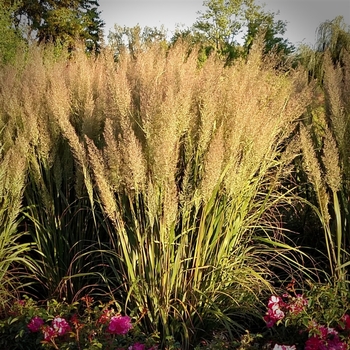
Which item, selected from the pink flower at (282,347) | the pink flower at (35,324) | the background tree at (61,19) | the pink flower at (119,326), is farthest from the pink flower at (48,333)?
the background tree at (61,19)

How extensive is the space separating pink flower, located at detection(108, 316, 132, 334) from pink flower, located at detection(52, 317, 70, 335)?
0.21m

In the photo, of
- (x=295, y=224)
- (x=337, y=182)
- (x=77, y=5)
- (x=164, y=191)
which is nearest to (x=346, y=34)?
(x=295, y=224)

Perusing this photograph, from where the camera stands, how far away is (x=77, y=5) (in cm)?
2419

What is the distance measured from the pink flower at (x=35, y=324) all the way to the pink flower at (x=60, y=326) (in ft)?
0.32

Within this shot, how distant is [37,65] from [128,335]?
7.26 feet

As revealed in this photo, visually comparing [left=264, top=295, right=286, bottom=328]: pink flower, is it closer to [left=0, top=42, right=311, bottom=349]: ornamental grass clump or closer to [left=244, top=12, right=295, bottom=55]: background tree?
[left=0, top=42, right=311, bottom=349]: ornamental grass clump

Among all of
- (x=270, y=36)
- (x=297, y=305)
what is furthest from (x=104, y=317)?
(x=270, y=36)

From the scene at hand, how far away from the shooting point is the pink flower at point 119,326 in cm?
209

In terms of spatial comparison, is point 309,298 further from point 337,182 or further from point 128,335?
point 128,335

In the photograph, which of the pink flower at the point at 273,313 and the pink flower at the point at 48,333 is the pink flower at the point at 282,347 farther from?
the pink flower at the point at 48,333

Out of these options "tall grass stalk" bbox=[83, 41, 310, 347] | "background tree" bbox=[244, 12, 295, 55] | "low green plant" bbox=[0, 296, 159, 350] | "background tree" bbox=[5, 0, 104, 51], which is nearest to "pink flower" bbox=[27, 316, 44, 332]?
"low green plant" bbox=[0, 296, 159, 350]

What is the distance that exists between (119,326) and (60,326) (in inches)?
11.0

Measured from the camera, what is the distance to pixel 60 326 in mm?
2168

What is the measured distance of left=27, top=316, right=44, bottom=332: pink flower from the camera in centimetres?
222
